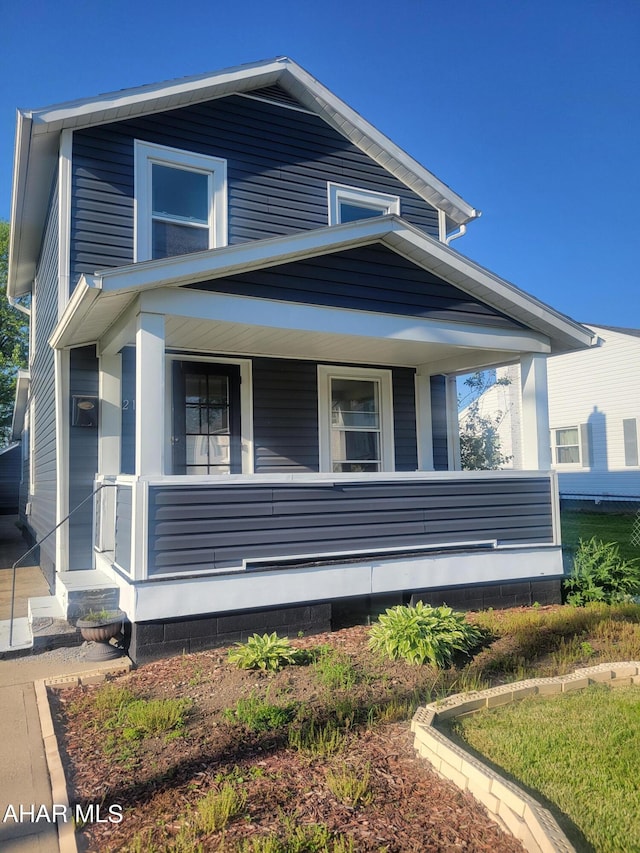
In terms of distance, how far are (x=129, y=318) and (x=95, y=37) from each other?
22.5 feet

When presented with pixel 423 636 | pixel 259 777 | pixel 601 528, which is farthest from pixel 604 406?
pixel 259 777

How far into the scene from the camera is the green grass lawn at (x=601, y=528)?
1027 cm

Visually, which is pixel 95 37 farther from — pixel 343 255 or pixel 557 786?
pixel 557 786

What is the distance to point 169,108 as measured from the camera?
7301 mm

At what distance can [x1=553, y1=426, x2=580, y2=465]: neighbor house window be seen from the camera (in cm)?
1728

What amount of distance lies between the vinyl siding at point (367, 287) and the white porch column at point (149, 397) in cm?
59

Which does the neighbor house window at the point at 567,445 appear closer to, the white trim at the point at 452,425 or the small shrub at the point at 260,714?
the white trim at the point at 452,425

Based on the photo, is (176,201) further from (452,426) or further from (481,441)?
(481,441)

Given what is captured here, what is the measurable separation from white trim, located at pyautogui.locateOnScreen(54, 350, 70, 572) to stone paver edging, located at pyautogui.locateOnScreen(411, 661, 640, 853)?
4425mm

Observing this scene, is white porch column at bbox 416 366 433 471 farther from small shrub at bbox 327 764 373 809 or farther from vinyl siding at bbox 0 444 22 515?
vinyl siding at bbox 0 444 22 515

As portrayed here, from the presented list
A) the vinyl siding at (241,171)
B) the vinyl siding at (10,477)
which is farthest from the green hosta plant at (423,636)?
the vinyl siding at (10,477)

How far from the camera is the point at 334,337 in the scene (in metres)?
6.50

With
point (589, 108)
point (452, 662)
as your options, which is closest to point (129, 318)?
point (452, 662)

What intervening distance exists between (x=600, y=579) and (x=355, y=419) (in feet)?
12.1
